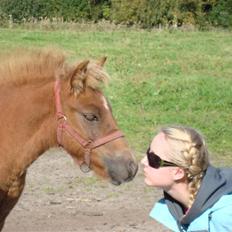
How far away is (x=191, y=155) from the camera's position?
2.25 m

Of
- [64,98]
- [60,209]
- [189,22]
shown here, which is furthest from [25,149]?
[189,22]

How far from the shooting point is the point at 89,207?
20.8 feet

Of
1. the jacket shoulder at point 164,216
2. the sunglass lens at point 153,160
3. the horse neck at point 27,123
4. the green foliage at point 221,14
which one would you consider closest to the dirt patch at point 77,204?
the horse neck at point 27,123

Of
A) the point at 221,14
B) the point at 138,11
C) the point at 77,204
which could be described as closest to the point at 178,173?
the point at 77,204

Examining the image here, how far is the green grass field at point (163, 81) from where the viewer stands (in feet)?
30.9

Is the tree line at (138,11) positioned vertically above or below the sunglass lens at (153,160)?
below

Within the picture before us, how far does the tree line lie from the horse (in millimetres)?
26714

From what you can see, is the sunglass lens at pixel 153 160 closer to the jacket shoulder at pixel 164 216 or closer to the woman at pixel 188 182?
the woman at pixel 188 182

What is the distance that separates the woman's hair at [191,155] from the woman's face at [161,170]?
1.1 inches

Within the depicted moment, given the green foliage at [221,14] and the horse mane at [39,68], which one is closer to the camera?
the horse mane at [39,68]

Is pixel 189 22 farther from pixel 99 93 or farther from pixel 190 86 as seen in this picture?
pixel 99 93

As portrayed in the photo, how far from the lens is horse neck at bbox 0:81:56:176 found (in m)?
3.94

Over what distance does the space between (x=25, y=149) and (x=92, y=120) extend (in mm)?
483

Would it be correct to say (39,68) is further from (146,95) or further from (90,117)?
(146,95)
